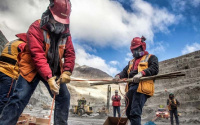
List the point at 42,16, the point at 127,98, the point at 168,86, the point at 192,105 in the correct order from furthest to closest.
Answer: the point at 168,86, the point at 192,105, the point at 127,98, the point at 42,16

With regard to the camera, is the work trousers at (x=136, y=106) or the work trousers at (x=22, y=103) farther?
the work trousers at (x=136, y=106)

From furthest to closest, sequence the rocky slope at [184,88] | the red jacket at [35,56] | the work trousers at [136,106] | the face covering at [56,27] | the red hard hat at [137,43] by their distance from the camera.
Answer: the rocky slope at [184,88], the red hard hat at [137,43], the work trousers at [136,106], the face covering at [56,27], the red jacket at [35,56]

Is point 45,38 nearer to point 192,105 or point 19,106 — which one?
point 19,106

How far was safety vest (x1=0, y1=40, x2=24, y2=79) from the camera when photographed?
2.98 m

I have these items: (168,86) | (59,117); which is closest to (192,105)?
(168,86)

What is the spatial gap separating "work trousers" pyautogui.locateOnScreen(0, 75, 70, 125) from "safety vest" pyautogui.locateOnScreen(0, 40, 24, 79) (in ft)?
3.56

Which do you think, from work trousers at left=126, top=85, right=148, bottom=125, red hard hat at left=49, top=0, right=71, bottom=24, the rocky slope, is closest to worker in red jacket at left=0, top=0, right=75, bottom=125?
red hard hat at left=49, top=0, right=71, bottom=24

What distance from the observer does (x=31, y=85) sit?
6.86ft

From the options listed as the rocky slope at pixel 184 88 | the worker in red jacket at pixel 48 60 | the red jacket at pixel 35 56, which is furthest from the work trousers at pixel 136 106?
the rocky slope at pixel 184 88

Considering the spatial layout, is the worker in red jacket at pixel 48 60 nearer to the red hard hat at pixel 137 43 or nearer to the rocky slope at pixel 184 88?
the red hard hat at pixel 137 43

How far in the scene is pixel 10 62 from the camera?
3068mm

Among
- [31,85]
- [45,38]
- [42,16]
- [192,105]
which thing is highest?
[42,16]

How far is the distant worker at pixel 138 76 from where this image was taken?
9.62ft

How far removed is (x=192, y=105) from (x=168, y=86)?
6.16 m
